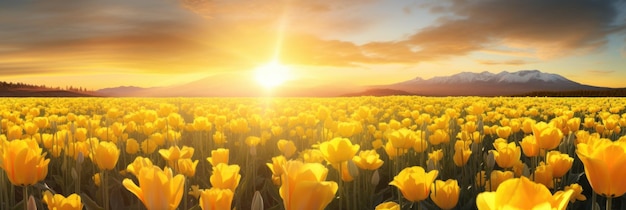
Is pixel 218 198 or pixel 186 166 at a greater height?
pixel 218 198

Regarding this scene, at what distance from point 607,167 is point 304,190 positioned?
1177mm

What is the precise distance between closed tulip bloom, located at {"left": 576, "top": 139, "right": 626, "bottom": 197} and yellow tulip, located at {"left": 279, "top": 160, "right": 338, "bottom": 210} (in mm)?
999

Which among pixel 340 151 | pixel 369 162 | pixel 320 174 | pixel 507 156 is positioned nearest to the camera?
pixel 320 174

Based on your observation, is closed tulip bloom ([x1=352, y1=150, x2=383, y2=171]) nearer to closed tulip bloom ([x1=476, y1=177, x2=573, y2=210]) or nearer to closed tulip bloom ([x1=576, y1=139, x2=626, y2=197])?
closed tulip bloom ([x1=576, y1=139, x2=626, y2=197])

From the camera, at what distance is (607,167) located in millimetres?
1778

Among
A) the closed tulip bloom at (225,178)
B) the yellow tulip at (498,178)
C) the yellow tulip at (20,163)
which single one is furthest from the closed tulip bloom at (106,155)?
the yellow tulip at (498,178)

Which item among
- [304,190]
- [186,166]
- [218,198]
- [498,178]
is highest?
[304,190]

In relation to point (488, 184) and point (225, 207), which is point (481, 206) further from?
point (488, 184)

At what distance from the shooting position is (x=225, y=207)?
5.96ft

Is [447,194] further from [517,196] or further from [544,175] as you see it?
[517,196]

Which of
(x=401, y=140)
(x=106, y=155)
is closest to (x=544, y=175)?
(x=401, y=140)

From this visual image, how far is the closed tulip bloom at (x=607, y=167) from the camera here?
5.74 ft

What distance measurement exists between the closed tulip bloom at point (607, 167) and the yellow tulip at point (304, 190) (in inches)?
39.3

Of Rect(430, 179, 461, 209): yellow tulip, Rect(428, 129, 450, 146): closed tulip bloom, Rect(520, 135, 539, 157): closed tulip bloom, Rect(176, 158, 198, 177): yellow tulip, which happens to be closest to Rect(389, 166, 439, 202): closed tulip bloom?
Rect(430, 179, 461, 209): yellow tulip
